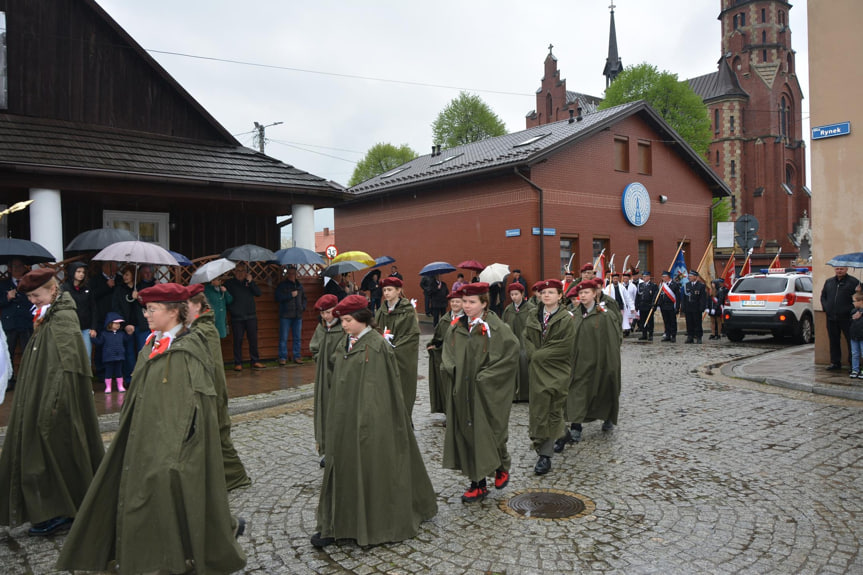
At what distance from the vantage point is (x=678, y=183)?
28438mm

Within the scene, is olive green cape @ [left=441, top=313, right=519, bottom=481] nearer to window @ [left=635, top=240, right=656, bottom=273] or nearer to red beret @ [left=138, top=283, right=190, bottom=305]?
red beret @ [left=138, top=283, right=190, bottom=305]

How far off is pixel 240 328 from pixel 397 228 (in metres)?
16.0

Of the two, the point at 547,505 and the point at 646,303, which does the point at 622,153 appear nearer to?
the point at 646,303

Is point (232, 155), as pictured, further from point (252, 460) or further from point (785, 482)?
point (785, 482)

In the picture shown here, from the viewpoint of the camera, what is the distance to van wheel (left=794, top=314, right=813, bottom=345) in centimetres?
1686

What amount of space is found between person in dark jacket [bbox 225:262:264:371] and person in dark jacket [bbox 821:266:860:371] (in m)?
10.4

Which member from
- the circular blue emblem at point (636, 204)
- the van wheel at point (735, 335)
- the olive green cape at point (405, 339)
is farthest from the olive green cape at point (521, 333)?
the circular blue emblem at point (636, 204)

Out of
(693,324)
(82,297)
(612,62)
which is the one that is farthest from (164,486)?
→ (612,62)

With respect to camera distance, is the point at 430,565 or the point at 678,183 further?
the point at 678,183

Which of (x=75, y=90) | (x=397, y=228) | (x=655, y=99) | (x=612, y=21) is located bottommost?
(x=397, y=228)

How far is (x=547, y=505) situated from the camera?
533 centimetres

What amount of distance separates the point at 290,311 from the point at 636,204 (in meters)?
17.4

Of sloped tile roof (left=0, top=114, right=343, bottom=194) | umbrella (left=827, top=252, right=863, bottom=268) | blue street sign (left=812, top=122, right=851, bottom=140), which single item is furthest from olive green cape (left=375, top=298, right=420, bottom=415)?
blue street sign (left=812, top=122, right=851, bottom=140)

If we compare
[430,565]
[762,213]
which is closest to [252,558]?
[430,565]
